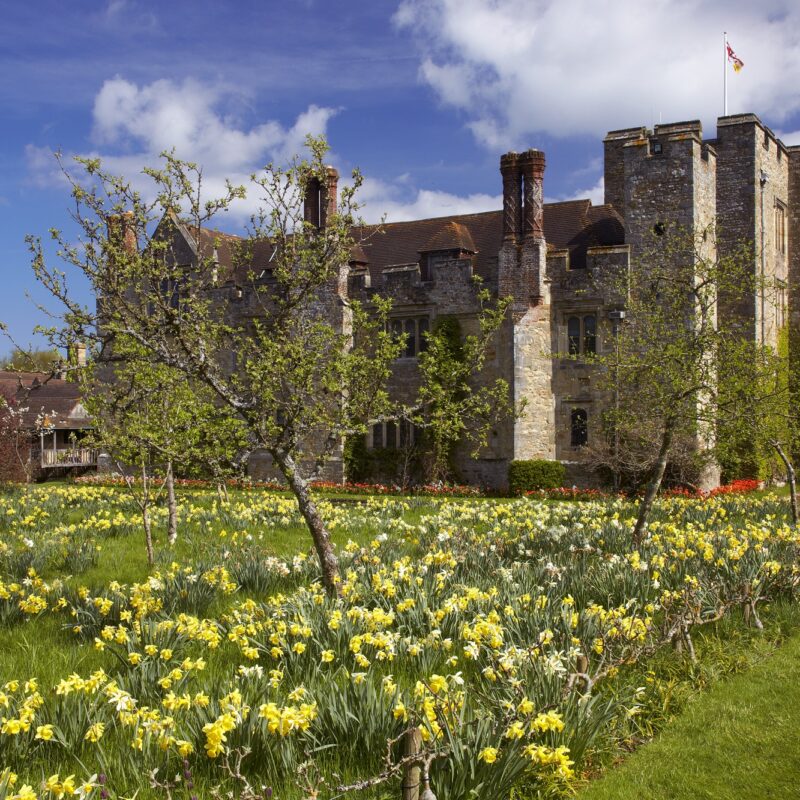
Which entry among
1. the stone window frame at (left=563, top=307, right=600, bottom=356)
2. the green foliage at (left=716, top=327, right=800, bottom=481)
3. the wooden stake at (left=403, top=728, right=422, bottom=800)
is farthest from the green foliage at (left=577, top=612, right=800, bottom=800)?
the stone window frame at (left=563, top=307, right=600, bottom=356)

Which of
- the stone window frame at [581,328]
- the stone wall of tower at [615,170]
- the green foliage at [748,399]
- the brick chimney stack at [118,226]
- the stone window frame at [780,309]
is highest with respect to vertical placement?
the stone wall of tower at [615,170]

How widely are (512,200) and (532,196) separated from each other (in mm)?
546

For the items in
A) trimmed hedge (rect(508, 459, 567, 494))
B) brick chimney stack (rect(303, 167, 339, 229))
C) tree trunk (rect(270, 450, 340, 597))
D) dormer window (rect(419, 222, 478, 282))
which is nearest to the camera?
tree trunk (rect(270, 450, 340, 597))

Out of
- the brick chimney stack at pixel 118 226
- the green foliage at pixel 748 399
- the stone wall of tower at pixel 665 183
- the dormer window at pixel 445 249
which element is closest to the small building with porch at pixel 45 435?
the dormer window at pixel 445 249

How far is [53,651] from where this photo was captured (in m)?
6.13

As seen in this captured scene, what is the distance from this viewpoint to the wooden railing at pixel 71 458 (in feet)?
115

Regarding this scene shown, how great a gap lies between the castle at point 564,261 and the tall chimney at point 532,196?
28 mm

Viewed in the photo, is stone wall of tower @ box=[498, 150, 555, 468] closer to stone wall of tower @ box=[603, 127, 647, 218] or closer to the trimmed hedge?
the trimmed hedge

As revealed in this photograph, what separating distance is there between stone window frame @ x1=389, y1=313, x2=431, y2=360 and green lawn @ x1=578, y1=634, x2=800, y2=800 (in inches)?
768

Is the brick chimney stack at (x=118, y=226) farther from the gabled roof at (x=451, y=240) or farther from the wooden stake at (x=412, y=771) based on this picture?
the gabled roof at (x=451, y=240)

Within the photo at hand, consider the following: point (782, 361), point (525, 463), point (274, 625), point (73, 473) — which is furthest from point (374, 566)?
point (73, 473)

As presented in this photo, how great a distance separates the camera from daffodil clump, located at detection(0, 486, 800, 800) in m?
4.07

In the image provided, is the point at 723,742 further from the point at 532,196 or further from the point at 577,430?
the point at 532,196

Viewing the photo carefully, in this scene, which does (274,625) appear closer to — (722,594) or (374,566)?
(374,566)
